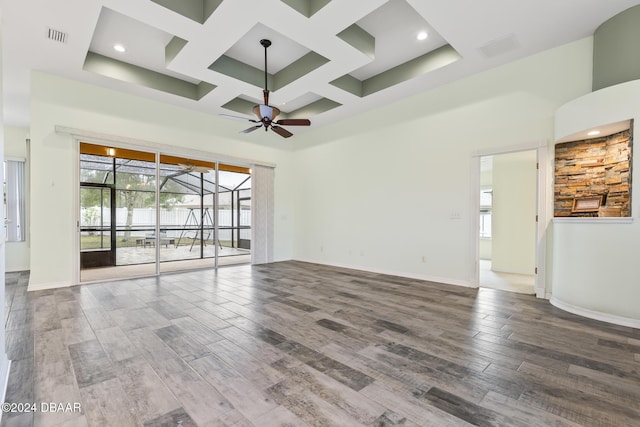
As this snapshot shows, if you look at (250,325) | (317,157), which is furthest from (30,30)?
(317,157)

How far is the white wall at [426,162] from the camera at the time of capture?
13.7 ft

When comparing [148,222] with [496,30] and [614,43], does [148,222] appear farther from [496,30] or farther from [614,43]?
[614,43]

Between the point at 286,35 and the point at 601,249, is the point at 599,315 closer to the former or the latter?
the point at 601,249

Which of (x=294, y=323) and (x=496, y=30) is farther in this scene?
(x=496, y=30)

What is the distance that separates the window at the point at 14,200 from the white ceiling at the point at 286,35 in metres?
1.68

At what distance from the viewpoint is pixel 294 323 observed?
3080mm

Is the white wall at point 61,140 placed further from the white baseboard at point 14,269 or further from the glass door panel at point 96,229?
the white baseboard at point 14,269

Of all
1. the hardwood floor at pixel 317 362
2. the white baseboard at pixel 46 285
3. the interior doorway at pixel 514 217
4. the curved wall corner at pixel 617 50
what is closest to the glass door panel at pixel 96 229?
the white baseboard at pixel 46 285

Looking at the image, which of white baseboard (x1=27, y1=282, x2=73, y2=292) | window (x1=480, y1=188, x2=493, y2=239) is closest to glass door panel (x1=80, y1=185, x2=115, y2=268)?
white baseboard (x1=27, y1=282, x2=73, y2=292)

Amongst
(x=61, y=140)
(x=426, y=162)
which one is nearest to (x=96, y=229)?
(x=61, y=140)

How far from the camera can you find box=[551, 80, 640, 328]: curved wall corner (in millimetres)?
3062

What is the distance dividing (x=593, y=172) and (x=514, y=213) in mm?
2343

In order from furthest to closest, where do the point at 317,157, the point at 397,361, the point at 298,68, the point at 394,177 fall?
1. the point at 317,157
2. the point at 394,177
3. the point at 298,68
4. the point at 397,361

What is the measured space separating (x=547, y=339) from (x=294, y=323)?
2.43 metres
